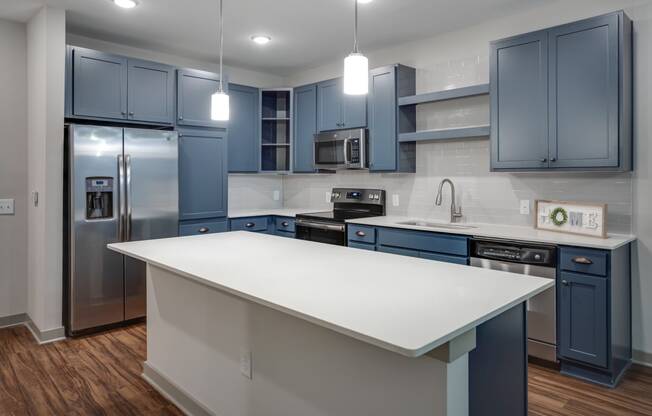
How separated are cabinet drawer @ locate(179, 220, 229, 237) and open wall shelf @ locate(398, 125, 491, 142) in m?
1.96

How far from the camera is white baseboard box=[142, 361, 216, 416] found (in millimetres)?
2398

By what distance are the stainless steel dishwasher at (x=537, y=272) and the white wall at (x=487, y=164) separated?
0.64 metres

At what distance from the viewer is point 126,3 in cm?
332

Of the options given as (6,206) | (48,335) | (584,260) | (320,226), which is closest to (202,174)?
(320,226)

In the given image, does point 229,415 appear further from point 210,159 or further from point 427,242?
point 210,159

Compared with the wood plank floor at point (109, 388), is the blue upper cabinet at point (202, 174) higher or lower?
higher

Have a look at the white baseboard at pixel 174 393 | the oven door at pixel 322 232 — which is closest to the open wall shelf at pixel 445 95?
the oven door at pixel 322 232

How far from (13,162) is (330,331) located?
353 cm

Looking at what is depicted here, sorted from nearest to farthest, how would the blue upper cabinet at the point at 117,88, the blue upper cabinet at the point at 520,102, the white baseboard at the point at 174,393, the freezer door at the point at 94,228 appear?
the white baseboard at the point at 174,393 < the blue upper cabinet at the point at 520,102 < the freezer door at the point at 94,228 < the blue upper cabinet at the point at 117,88

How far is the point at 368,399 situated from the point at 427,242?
2.09m

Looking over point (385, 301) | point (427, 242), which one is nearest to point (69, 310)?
point (427, 242)

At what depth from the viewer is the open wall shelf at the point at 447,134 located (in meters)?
3.57

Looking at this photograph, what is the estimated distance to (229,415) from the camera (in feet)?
7.23

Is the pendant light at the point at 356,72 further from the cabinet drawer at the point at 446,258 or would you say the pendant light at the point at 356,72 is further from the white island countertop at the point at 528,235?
the cabinet drawer at the point at 446,258
